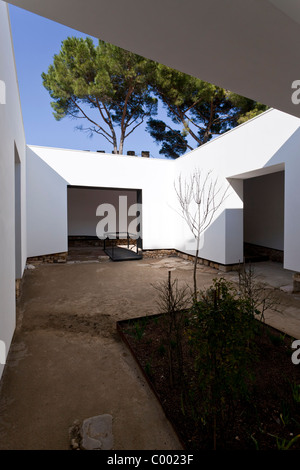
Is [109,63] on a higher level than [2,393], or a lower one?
higher

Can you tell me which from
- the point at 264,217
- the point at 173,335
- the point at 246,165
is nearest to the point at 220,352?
the point at 173,335

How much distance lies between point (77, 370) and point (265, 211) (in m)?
7.32

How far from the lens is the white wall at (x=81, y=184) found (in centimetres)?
685

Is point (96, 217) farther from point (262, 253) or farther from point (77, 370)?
point (77, 370)

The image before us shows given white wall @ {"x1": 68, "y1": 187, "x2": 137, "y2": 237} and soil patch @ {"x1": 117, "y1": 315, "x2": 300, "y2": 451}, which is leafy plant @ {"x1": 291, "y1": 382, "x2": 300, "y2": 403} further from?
white wall @ {"x1": 68, "y1": 187, "x2": 137, "y2": 237}

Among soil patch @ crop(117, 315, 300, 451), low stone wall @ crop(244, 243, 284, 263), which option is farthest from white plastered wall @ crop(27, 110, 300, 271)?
soil patch @ crop(117, 315, 300, 451)

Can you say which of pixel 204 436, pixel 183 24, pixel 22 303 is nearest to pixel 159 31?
pixel 183 24

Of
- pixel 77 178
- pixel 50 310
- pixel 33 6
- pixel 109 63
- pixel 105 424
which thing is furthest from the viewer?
pixel 109 63

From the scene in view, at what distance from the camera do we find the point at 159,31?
1.46 m

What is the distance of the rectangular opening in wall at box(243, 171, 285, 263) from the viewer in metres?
7.11

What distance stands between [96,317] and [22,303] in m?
1.40

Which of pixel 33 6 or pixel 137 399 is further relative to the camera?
pixel 137 399

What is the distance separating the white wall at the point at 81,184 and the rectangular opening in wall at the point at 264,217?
8.90 feet
